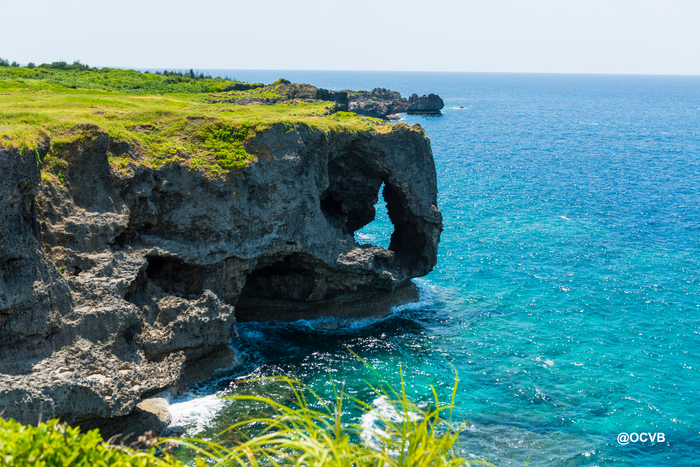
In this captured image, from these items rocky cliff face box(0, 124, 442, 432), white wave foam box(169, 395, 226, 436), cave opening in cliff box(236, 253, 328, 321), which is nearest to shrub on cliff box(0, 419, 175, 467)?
rocky cliff face box(0, 124, 442, 432)

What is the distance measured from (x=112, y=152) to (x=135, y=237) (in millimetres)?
4338

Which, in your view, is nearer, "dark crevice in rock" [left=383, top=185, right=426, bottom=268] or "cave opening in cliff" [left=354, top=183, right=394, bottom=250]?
"dark crevice in rock" [left=383, top=185, right=426, bottom=268]

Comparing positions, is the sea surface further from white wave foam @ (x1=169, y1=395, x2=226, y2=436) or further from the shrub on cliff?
the shrub on cliff

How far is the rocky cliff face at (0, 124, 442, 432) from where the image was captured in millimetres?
19953

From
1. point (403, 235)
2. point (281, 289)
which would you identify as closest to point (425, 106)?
point (403, 235)

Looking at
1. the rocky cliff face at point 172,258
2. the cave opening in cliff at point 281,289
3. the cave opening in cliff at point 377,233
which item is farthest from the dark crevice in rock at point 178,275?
the cave opening in cliff at point 377,233

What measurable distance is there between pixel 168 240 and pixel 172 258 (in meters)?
0.98

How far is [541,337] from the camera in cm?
3366

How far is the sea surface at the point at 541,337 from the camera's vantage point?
24.7 metres

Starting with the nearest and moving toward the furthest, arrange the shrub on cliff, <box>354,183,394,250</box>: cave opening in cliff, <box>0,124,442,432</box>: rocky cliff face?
1. the shrub on cliff
2. <box>0,124,442,432</box>: rocky cliff face
3. <box>354,183,394,250</box>: cave opening in cliff

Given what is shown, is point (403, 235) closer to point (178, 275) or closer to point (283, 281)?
point (283, 281)

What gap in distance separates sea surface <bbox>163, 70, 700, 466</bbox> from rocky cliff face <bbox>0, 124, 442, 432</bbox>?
10.0ft

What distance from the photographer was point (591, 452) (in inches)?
909

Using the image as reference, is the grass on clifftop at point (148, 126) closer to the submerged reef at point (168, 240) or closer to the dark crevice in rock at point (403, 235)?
the submerged reef at point (168, 240)
